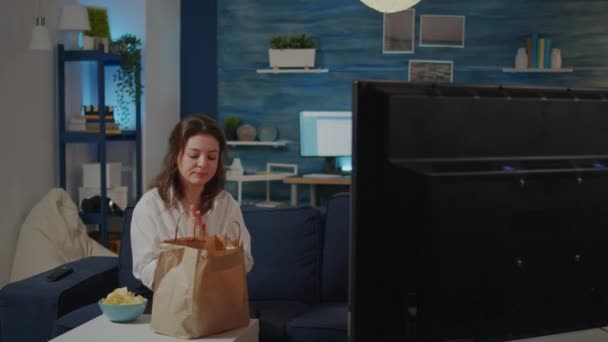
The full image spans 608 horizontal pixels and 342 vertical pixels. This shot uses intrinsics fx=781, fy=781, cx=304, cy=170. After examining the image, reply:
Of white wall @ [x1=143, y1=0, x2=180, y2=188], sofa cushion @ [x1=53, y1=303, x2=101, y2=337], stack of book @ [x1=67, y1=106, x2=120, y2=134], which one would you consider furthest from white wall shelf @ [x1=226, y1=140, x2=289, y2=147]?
sofa cushion @ [x1=53, y1=303, x2=101, y2=337]

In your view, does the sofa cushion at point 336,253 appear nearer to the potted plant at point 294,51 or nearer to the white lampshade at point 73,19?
the white lampshade at point 73,19

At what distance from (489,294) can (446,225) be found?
0.36ft

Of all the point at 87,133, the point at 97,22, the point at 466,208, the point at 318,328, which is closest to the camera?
the point at 466,208

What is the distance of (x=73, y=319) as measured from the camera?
2.84 meters

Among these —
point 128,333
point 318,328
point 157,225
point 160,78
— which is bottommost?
point 318,328

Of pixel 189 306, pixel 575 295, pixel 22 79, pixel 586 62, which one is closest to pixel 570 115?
pixel 575 295

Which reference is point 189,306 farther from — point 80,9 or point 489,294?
point 80,9

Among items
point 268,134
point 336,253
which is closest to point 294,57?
point 268,134

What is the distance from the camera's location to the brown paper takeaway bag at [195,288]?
2.10 meters

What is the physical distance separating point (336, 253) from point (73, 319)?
1.04m

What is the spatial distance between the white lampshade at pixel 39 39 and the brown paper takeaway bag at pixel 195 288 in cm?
267

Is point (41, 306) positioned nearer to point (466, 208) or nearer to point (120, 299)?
point (120, 299)

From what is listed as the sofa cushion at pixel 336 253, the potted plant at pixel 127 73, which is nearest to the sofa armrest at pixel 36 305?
the sofa cushion at pixel 336 253

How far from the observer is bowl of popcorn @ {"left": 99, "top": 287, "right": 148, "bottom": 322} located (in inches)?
92.7
